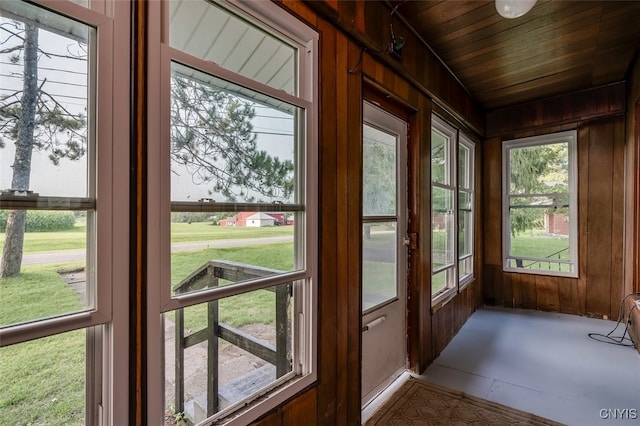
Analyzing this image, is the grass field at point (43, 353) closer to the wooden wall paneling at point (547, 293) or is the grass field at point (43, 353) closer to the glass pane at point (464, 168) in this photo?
the glass pane at point (464, 168)

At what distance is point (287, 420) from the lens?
1.34m

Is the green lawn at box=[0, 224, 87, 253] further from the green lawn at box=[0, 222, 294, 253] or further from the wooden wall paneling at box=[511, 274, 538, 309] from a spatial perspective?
the wooden wall paneling at box=[511, 274, 538, 309]

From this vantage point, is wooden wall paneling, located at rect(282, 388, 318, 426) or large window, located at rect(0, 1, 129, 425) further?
wooden wall paneling, located at rect(282, 388, 318, 426)

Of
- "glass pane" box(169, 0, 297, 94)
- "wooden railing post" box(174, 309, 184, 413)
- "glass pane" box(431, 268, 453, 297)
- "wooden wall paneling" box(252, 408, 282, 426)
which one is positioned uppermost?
"glass pane" box(169, 0, 297, 94)

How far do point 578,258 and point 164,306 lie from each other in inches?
180

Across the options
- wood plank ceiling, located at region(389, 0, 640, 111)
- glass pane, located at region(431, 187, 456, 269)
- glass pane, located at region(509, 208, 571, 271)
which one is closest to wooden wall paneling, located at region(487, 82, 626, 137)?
wood plank ceiling, located at region(389, 0, 640, 111)

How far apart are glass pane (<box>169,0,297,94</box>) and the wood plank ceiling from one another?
1.02 m

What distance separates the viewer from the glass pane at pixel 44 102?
75 centimetres

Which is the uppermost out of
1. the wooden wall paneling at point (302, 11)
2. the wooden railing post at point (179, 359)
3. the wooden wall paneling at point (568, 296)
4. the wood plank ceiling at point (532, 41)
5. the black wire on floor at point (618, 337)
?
the wood plank ceiling at point (532, 41)

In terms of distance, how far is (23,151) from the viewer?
77cm

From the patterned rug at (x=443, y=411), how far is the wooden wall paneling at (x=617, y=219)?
2627mm

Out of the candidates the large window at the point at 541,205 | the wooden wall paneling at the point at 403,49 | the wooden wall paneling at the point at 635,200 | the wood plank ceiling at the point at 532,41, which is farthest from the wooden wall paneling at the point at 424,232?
the large window at the point at 541,205

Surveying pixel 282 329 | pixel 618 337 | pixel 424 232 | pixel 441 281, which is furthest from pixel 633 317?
pixel 282 329

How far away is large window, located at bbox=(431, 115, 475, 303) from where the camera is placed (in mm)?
2861
